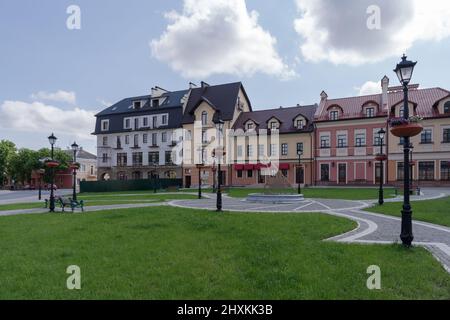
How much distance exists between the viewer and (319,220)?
455 inches

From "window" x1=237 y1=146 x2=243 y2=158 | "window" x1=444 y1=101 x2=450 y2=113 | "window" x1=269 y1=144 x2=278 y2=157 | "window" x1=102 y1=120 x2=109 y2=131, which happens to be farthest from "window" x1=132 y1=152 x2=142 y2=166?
"window" x1=444 y1=101 x2=450 y2=113

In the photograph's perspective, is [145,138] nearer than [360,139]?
No

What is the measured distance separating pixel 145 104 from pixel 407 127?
4939 cm

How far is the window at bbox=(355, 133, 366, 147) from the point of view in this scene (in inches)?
1484

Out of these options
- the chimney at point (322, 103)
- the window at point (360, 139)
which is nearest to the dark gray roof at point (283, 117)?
the chimney at point (322, 103)

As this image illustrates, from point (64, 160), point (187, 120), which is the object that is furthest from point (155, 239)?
point (64, 160)

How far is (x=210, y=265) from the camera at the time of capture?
19.9ft

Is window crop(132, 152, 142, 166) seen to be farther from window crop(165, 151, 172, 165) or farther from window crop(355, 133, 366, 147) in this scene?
window crop(355, 133, 366, 147)

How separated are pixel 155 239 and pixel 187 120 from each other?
39537 millimetres

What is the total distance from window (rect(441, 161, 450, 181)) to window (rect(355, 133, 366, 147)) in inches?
329

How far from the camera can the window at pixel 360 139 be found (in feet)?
124

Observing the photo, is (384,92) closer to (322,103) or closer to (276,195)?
(322,103)

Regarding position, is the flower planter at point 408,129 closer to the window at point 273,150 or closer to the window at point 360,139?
the window at point 360,139

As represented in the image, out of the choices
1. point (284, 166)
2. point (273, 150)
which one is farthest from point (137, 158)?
point (284, 166)
